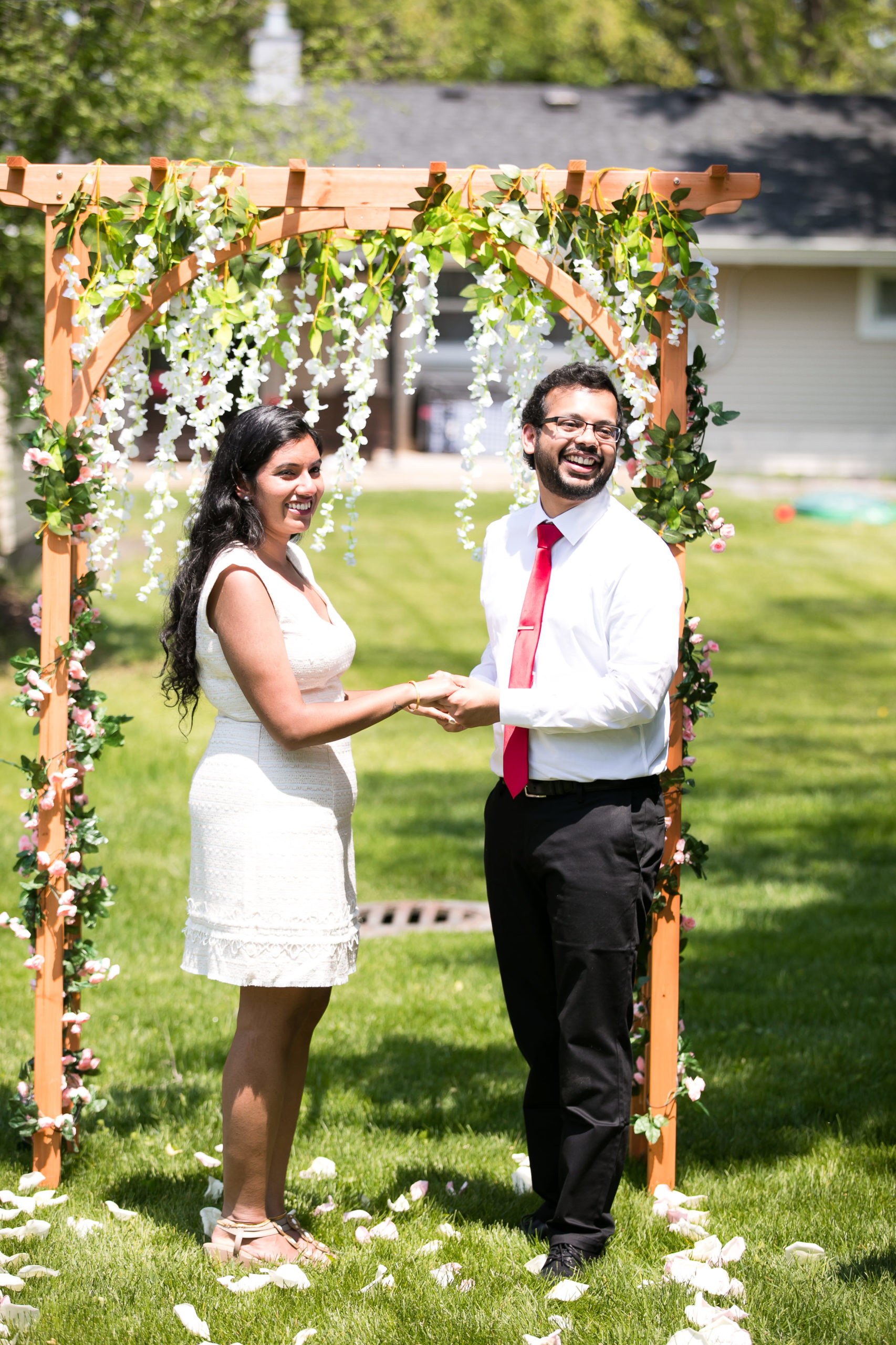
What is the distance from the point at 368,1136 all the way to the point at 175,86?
8817 millimetres

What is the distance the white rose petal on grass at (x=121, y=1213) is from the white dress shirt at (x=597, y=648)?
5.17ft

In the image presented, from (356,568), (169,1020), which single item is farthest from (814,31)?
(169,1020)

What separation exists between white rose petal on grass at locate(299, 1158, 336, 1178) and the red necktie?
1.40 m

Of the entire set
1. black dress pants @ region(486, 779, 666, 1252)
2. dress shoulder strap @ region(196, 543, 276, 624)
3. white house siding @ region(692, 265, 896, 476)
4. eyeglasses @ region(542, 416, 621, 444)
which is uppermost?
white house siding @ region(692, 265, 896, 476)

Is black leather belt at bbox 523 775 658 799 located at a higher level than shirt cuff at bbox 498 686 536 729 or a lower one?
lower

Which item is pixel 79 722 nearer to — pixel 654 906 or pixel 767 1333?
pixel 654 906

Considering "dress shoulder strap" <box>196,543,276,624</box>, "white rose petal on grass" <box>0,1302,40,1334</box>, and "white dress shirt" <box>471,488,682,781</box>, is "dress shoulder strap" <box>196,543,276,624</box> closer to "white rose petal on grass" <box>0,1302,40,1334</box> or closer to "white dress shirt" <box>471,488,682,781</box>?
"white dress shirt" <box>471,488,682,781</box>

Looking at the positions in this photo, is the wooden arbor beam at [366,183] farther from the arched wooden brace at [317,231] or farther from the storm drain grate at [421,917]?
the storm drain grate at [421,917]

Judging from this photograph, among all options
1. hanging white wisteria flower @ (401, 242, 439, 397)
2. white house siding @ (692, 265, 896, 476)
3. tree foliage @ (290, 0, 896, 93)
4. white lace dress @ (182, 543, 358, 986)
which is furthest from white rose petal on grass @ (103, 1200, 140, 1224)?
tree foliage @ (290, 0, 896, 93)

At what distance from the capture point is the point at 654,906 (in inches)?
151

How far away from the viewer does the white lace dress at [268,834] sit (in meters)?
3.28

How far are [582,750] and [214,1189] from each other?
5.53ft

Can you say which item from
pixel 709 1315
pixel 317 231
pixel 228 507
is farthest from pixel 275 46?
pixel 709 1315

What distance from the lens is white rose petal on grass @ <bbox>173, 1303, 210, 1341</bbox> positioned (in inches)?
123
